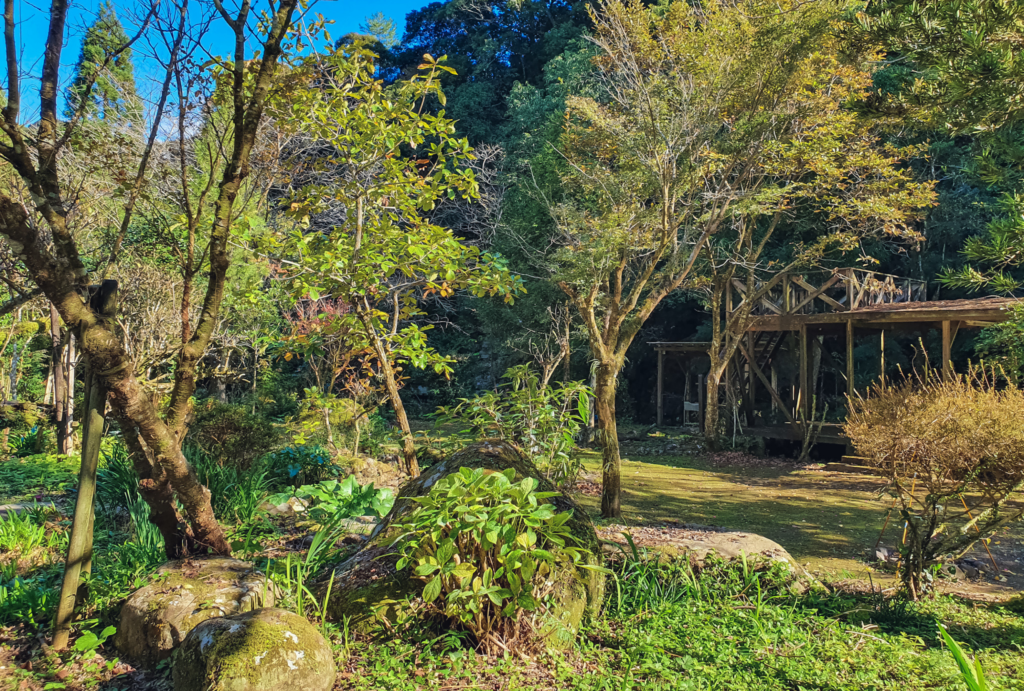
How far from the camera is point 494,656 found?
292 centimetres

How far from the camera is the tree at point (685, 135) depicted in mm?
7762

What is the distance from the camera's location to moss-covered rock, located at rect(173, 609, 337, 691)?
2318mm

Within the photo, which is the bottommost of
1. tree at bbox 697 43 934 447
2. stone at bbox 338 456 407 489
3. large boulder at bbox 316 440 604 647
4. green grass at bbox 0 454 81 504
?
stone at bbox 338 456 407 489

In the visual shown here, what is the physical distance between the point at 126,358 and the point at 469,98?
21873 mm

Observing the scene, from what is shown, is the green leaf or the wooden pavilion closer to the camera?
the green leaf

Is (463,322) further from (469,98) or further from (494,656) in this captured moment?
(494,656)

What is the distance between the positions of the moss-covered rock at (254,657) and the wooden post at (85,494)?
77cm

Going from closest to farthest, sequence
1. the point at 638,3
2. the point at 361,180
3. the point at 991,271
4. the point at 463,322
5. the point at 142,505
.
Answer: the point at 142,505 < the point at 991,271 < the point at 361,180 < the point at 638,3 < the point at 463,322

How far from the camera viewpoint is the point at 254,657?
7.75ft

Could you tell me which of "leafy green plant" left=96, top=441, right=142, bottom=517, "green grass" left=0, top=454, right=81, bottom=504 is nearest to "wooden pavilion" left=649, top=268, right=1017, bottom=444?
"leafy green plant" left=96, top=441, right=142, bottom=517

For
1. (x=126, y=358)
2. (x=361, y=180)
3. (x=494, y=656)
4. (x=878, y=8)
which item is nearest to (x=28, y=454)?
(x=361, y=180)

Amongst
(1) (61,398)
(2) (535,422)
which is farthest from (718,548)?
(1) (61,398)

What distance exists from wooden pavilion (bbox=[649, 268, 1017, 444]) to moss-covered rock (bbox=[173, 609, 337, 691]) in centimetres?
1065

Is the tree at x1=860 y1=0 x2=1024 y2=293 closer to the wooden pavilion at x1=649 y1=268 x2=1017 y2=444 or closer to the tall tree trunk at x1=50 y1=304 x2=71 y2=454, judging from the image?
the wooden pavilion at x1=649 y1=268 x2=1017 y2=444
